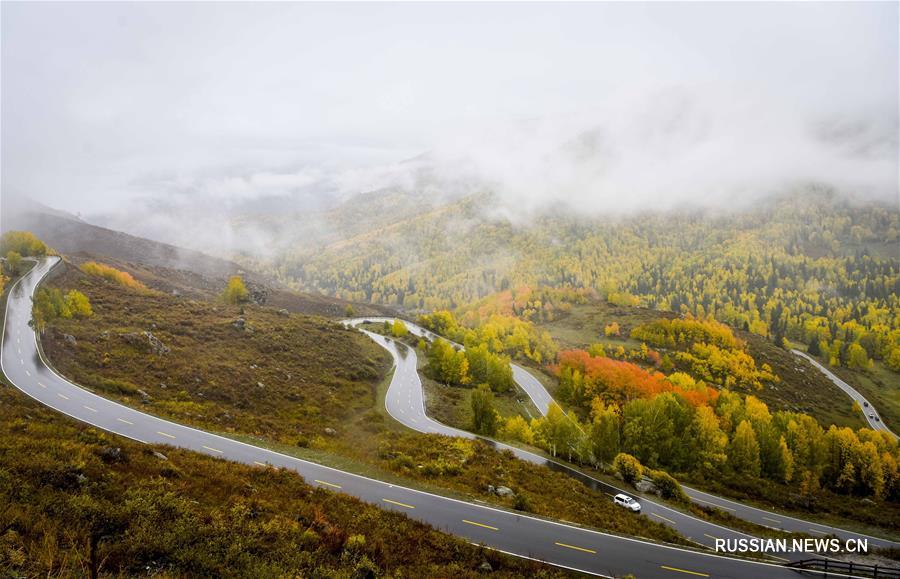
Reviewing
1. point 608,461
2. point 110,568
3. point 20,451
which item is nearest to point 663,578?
point 110,568

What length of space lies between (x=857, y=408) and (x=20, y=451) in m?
184

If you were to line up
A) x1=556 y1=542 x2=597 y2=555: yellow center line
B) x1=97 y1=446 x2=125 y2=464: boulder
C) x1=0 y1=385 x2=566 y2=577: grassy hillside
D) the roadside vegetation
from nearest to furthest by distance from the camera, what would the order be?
x1=0 y1=385 x2=566 y2=577: grassy hillside, x1=97 y1=446 x2=125 y2=464: boulder, x1=556 y1=542 x2=597 y2=555: yellow center line, the roadside vegetation

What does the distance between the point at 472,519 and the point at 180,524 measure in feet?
58.1

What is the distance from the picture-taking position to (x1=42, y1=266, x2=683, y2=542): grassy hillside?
36.1 m

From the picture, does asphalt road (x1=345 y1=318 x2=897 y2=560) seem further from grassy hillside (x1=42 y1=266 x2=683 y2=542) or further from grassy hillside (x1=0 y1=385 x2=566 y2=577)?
grassy hillside (x1=0 y1=385 x2=566 y2=577)

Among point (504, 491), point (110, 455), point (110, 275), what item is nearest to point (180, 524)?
point (110, 455)

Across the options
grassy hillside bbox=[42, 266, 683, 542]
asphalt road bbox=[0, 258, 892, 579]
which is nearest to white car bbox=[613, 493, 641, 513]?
grassy hillside bbox=[42, 266, 683, 542]

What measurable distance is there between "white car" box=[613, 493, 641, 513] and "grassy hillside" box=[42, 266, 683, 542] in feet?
5.71

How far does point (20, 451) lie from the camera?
60.9 feet

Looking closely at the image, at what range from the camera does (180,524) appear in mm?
15477

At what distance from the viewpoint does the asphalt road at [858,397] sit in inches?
4844

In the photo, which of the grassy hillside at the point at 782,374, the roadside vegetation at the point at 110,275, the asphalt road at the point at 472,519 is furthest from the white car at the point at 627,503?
the roadside vegetation at the point at 110,275

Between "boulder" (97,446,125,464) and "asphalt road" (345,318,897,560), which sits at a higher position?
"boulder" (97,446,125,464)

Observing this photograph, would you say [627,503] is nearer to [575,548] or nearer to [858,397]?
[575,548]
